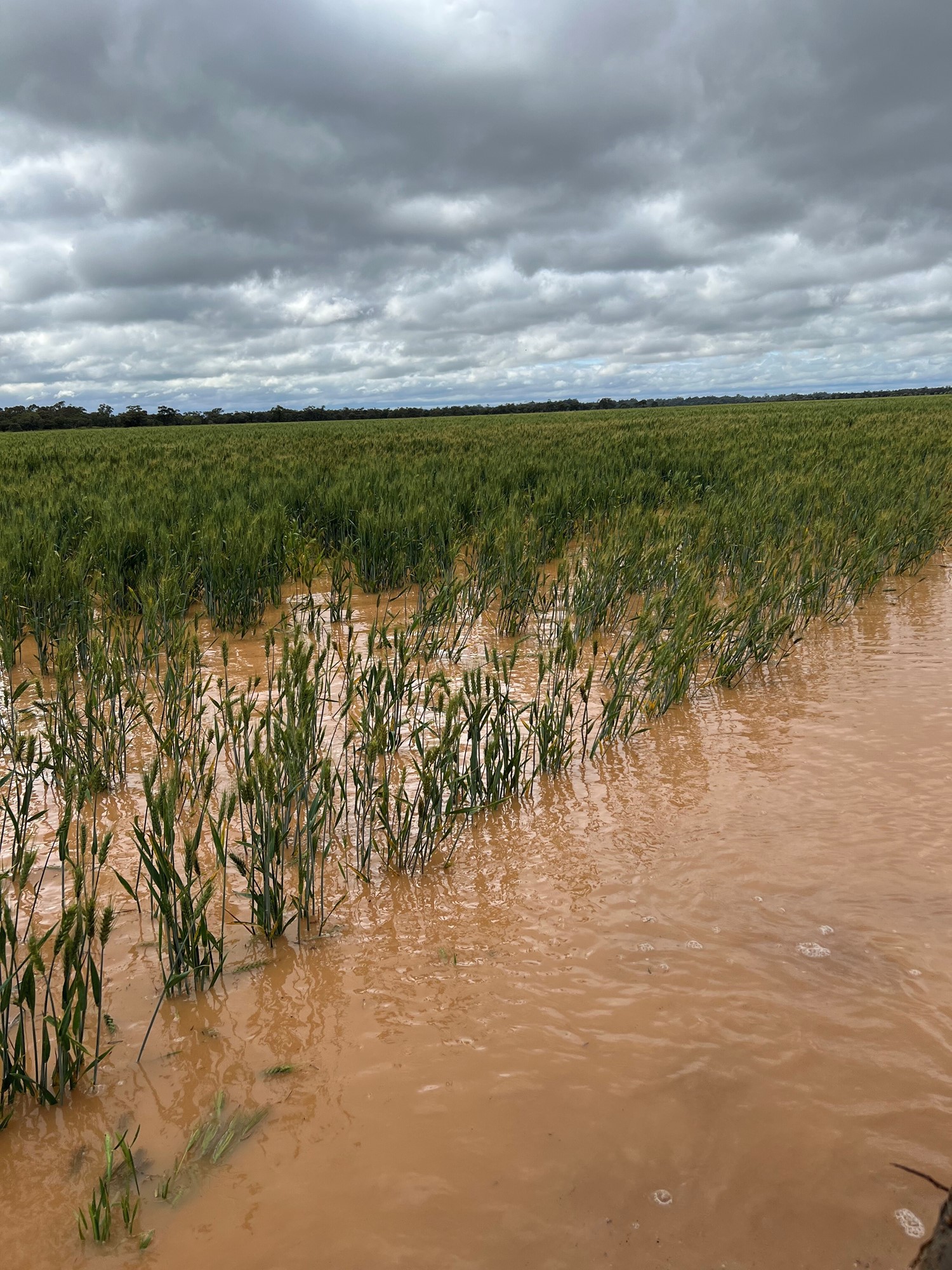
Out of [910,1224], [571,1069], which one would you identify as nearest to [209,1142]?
[571,1069]

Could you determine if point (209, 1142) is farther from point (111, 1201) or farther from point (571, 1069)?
point (571, 1069)

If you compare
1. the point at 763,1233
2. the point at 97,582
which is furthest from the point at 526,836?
the point at 97,582

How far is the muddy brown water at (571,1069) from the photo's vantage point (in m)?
1.59

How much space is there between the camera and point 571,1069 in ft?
6.45

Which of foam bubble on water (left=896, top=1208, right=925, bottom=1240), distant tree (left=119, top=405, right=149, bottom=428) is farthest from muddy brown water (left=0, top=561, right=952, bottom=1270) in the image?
distant tree (left=119, top=405, right=149, bottom=428)

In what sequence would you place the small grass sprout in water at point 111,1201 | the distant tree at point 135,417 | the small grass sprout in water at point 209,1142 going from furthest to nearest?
1. the distant tree at point 135,417
2. the small grass sprout in water at point 209,1142
3. the small grass sprout in water at point 111,1201

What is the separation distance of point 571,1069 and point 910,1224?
77 cm

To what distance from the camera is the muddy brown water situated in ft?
5.22

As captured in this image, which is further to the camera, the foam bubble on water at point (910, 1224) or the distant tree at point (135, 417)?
the distant tree at point (135, 417)

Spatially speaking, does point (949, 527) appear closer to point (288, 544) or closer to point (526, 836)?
point (288, 544)

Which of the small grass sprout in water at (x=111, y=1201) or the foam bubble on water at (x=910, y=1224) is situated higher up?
the small grass sprout in water at (x=111, y=1201)

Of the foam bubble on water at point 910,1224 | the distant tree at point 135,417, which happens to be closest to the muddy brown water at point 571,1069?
the foam bubble on water at point 910,1224

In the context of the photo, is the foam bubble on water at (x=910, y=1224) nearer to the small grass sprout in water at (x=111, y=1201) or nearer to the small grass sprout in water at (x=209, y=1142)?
the small grass sprout in water at (x=209, y=1142)

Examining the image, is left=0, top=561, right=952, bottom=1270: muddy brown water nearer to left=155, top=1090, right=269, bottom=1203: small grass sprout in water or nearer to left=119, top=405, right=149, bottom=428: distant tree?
left=155, top=1090, right=269, bottom=1203: small grass sprout in water
